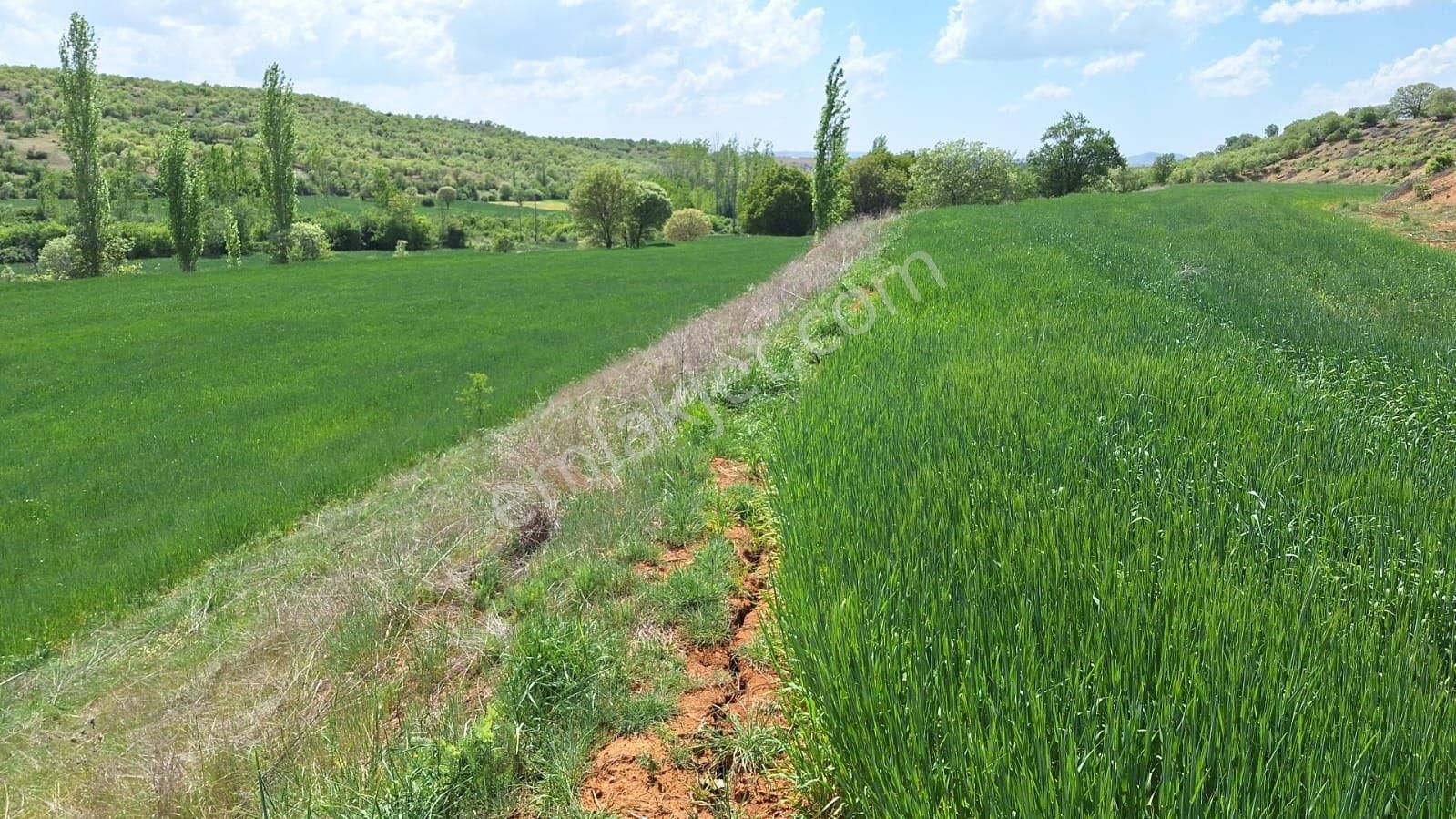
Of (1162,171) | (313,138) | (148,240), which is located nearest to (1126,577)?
(148,240)

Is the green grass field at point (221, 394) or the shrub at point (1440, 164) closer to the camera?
the green grass field at point (221, 394)

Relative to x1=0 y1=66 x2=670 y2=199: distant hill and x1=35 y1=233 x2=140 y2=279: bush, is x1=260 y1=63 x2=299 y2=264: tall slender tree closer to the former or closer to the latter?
x1=35 y1=233 x2=140 y2=279: bush

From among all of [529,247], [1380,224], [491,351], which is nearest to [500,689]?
[491,351]

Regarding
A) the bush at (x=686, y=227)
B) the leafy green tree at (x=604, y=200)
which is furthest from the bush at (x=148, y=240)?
the bush at (x=686, y=227)

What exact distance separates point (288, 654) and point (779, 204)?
2767 inches

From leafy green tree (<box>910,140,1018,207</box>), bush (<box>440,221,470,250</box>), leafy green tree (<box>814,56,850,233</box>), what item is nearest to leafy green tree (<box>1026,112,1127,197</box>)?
leafy green tree (<box>910,140,1018,207</box>)

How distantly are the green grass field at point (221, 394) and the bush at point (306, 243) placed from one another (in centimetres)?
1582

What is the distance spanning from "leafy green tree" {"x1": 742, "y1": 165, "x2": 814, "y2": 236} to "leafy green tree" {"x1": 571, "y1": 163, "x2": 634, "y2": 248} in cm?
1403

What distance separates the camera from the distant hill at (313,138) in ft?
246

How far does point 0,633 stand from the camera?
5.77 meters

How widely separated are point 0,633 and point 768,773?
722 centimetres

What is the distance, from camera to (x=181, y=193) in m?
37.8

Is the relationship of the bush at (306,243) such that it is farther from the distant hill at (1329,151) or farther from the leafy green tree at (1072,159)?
the distant hill at (1329,151)

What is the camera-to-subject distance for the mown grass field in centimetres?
164
